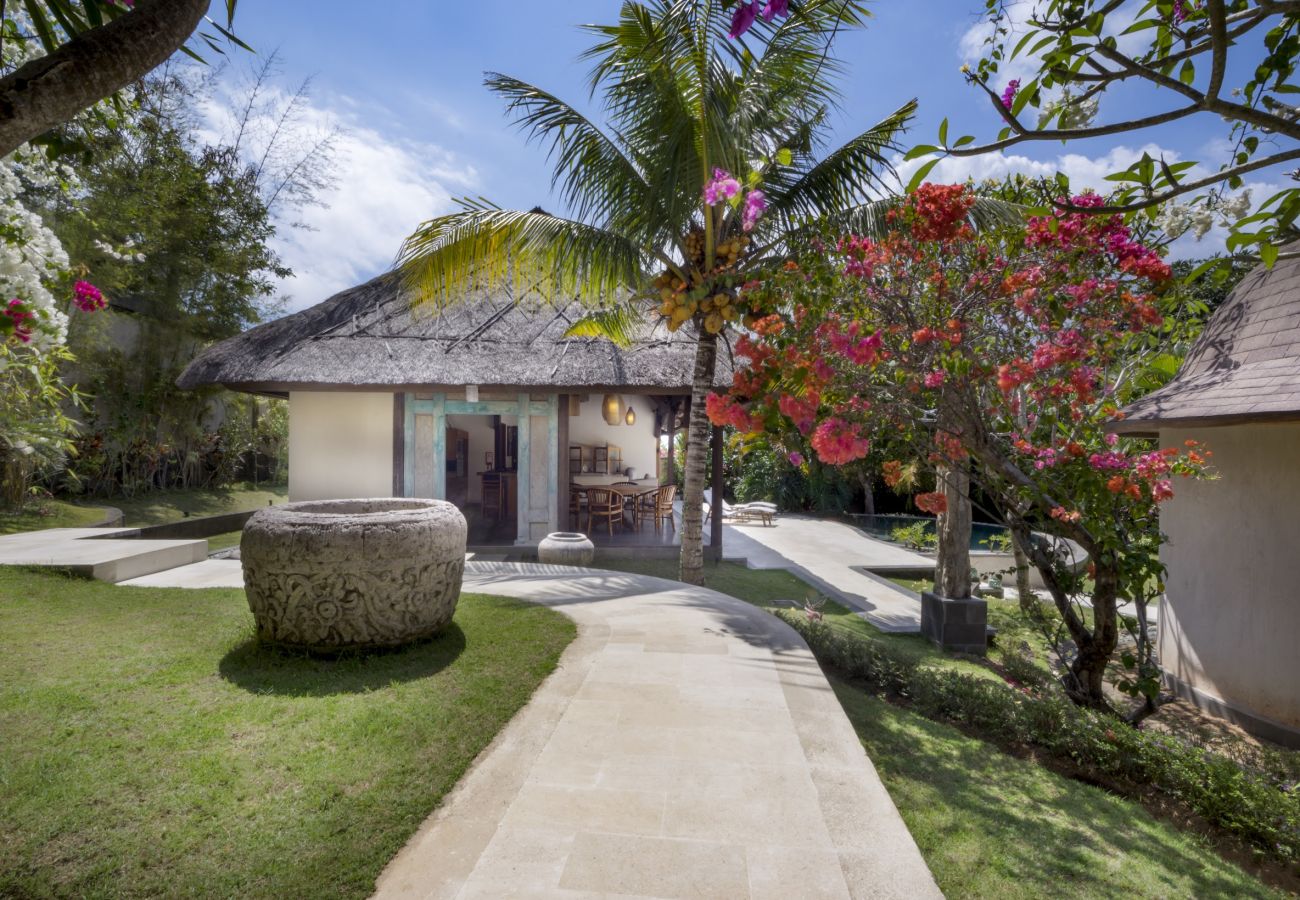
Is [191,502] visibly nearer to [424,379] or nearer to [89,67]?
[424,379]

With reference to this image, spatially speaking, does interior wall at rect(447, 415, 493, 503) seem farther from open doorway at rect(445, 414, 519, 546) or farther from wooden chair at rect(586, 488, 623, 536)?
wooden chair at rect(586, 488, 623, 536)

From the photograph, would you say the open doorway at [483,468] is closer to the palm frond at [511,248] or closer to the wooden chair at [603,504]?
the wooden chair at [603,504]

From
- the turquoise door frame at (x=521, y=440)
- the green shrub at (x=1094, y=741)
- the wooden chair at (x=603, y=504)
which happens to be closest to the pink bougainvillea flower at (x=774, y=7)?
the green shrub at (x=1094, y=741)

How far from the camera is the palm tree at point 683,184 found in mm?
5980

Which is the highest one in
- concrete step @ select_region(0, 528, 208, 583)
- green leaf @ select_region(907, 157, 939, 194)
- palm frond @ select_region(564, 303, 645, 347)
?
palm frond @ select_region(564, 303, 645, 347)

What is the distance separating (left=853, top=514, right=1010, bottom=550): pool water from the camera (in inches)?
600

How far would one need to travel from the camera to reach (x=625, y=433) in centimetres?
1525

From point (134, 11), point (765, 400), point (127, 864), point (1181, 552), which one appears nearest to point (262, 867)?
point (127, 864)

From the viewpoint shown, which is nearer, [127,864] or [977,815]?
[127,864]

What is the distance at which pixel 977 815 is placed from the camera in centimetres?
280

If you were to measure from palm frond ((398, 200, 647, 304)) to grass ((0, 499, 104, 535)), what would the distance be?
7.05m

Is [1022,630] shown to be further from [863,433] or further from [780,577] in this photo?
[863,433]

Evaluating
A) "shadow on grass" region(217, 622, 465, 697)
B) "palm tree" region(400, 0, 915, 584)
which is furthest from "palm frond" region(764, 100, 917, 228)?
"shadow on grass" region(217, 622, 465, 697)

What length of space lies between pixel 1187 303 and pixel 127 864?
6.78 m
